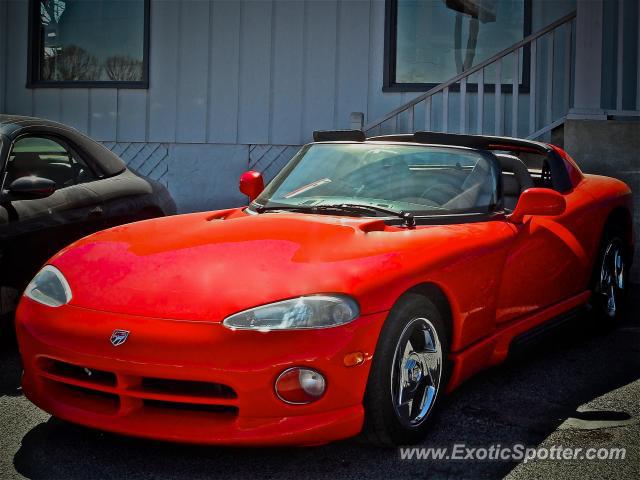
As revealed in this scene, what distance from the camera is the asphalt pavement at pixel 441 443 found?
3625 mm

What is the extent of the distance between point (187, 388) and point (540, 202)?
2.08 metres

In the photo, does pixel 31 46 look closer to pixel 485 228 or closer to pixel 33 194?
pixel 33 194

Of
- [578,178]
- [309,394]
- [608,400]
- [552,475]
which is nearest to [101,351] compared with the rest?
[309,394]

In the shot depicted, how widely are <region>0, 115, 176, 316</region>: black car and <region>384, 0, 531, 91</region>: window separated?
14.5 feet

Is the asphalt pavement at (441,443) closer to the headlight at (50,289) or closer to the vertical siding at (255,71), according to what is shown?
the headlight at (50,289)

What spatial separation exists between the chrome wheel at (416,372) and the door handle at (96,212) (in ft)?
8.52

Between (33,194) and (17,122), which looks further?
(17,122)

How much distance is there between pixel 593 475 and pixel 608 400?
107 centimetres

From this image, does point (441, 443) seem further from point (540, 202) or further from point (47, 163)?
point (47, 163)

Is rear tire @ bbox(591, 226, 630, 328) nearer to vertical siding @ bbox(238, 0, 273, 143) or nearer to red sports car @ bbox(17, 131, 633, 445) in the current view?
red sports car @ bbox(17, 131, 633, 445)

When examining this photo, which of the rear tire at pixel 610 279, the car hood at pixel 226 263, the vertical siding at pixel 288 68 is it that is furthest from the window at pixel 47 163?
the vertical siding at pixel 288 68

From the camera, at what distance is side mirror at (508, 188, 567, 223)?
185 inches

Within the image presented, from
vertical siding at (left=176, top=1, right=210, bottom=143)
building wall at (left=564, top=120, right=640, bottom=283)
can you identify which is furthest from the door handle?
vertical siding at (left=176, top=1, right=210, bottom=143)

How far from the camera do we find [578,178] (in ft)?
19.5
